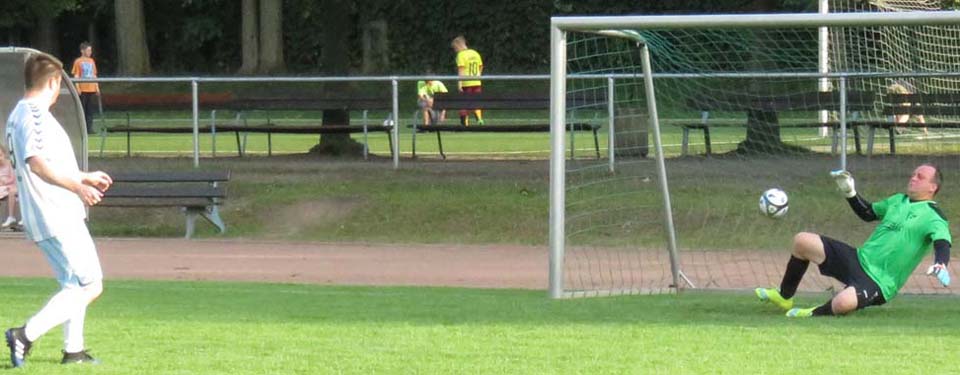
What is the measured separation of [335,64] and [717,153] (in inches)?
316

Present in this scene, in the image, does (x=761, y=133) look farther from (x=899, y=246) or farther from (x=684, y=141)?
(x=899, y=246)

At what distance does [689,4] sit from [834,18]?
38.2 meters

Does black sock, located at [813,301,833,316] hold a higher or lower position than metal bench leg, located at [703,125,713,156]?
lower

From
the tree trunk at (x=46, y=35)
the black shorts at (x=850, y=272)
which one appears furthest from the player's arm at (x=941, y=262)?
the tree trunk at (x=46, y=35)

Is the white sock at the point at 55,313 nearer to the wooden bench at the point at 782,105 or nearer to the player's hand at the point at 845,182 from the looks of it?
the player's hand at the point at 845,182

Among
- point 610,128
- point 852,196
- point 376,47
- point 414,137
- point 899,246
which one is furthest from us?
point 376,47

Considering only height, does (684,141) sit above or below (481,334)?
above

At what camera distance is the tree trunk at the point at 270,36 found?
152 ft

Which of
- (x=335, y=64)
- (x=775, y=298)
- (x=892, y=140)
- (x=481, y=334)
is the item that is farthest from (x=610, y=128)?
(x=481, y=334)

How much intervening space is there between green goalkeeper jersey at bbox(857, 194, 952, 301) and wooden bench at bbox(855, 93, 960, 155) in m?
6.32

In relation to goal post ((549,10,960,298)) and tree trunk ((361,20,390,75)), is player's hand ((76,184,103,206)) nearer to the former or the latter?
goal post ((549,10,960,298))

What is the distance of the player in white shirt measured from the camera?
7.55 m

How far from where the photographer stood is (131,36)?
46.1 m

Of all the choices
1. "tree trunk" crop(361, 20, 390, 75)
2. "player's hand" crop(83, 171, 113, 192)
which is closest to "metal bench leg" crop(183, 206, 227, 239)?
"player's hand" crop(83, 171, 113, 192)
